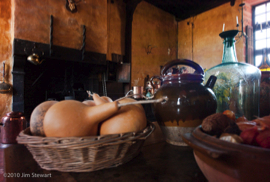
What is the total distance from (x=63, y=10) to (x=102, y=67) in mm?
1301

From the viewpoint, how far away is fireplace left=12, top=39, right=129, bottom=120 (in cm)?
236

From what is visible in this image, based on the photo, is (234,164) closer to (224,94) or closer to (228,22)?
(224,94)

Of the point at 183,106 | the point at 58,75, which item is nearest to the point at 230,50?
the point at 183,106

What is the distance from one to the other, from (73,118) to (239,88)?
2.12 ft

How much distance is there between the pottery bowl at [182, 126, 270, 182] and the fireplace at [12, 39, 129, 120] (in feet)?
9.23

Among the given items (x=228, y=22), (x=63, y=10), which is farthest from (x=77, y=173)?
(x=228, y=22)

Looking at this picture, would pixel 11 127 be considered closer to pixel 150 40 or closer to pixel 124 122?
pixel 124 122

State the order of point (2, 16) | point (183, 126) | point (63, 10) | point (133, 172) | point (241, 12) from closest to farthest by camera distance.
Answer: point (133, 172) < point (183, 126) < point (2, 16) < point (63, 10) < point (241, 12)

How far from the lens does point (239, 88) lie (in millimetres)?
629

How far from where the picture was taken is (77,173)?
335 millimetres

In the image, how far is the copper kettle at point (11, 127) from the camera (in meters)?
0.72

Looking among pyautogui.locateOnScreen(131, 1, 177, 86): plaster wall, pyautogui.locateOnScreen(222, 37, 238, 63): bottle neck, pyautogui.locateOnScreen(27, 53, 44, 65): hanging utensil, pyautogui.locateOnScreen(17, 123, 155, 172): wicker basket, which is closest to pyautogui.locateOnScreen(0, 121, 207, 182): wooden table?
pyautogui.locateOnScreen(17, 123, 155, 172): wicker basket

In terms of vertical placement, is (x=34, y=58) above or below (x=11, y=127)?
above

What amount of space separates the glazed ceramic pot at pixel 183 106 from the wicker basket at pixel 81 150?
171 millimetres
